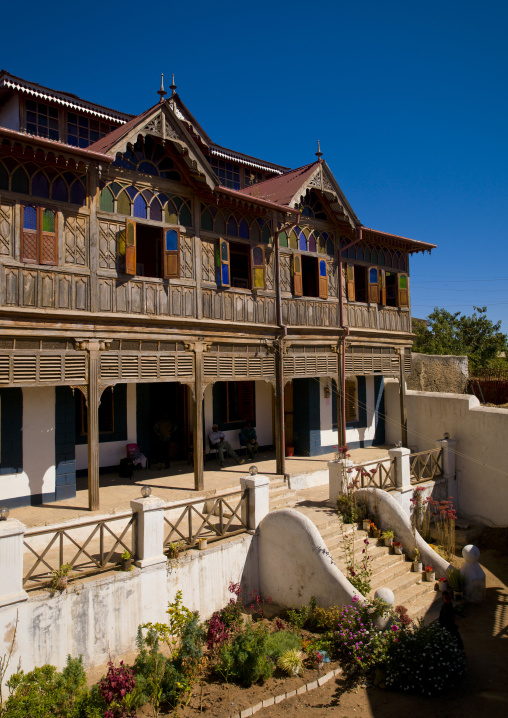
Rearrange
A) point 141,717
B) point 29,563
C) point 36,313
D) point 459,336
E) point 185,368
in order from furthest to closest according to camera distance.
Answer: point 459,336, point 185,368, point 36,313, point 29,563, point 141,717

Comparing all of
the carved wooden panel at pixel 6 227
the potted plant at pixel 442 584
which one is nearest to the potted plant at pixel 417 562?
the potted plant at pixel 442 584

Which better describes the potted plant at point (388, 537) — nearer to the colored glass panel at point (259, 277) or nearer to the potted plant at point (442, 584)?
the potted plant at point (442, 584)

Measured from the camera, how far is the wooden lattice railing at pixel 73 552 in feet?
24.8

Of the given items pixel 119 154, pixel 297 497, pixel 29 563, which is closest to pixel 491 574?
pixel 297 497

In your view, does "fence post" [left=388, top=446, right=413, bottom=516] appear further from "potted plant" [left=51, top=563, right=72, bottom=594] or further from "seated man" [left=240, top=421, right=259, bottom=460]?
"potted plant" [left=51, top=563, right=72, bottom=594]

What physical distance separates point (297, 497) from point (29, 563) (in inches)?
253

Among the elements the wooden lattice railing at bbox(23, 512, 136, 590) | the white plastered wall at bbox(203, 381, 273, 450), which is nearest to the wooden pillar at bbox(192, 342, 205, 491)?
the wooden lattice railing at bbox(23, 512, 136, 590)

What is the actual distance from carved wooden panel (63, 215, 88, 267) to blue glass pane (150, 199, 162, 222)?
1.60 meters

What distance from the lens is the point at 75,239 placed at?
10.7 meters

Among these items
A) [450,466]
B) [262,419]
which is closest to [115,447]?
[262,419]

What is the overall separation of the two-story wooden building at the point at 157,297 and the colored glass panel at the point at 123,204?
0.05 meters

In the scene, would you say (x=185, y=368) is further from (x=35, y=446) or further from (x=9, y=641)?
A: (x=9, y=641)

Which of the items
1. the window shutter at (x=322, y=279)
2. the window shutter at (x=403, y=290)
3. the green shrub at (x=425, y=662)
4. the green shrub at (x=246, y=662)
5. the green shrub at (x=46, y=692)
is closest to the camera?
the green shrub at (x=46, y=692)

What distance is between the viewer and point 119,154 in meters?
11.3
